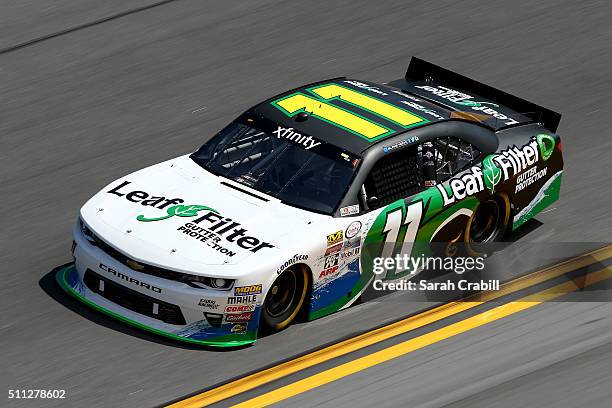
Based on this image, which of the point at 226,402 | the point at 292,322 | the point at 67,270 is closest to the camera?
the point at 226,402

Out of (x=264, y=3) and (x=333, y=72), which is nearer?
(x=333, y=72)

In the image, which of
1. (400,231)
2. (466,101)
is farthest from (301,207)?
(466,101)

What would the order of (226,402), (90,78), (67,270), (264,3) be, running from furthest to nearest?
(264,3) → (90,78) → (67,270) → (226,402)

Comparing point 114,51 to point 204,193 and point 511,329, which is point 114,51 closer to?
point 204,193

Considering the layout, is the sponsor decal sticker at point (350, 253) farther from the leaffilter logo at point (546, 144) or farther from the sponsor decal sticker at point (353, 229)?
the leaffilter logo at point (546, 144)

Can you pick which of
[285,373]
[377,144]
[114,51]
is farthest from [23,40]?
[285,373]

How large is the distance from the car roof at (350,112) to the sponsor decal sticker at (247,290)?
1608 mm

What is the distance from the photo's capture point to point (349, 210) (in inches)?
386

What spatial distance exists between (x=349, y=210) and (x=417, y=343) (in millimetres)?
1156

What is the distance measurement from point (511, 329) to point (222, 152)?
2.77 meters

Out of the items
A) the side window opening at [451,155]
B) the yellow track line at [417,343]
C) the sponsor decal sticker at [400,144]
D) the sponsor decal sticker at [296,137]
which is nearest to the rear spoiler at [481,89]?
the side window opening at [451,155]

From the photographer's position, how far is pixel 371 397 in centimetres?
870

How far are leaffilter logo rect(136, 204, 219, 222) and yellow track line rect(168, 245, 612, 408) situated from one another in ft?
4.51

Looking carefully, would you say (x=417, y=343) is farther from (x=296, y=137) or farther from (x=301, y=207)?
(x=296, y=137)
